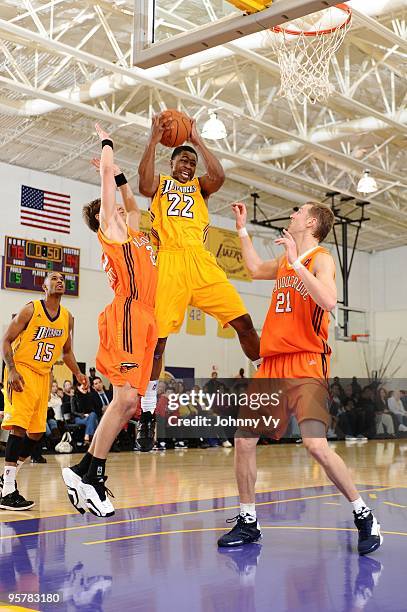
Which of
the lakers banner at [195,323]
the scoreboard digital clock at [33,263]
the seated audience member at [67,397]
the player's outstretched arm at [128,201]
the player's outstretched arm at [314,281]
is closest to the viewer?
the player's outstretched arm at [314,281]

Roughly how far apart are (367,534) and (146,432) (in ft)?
5.02

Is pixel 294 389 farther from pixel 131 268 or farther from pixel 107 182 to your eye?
pixel 107 182

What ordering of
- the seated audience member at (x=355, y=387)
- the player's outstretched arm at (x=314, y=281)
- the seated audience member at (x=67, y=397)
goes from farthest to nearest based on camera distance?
the seated audience member at (x=355, y=387), the seated audience member at (x=67, y=397), the player's outstretched arm at (x=314, y=281)

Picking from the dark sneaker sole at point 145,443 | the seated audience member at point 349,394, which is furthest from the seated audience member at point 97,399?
the dark sneaker sole at point 145,443

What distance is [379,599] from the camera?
316cm

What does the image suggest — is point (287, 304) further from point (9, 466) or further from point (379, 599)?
point (9, 466)

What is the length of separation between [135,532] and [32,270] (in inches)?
459

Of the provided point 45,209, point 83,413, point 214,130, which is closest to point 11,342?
point 214,130

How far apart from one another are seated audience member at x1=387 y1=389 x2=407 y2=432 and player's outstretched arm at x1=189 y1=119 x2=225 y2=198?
13.6 metres

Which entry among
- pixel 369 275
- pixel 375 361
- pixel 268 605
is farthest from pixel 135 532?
pixel 369 275

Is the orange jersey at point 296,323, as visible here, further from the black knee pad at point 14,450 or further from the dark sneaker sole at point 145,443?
the black knee pad at point 14,450

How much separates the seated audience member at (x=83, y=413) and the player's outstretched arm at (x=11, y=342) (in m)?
7.30

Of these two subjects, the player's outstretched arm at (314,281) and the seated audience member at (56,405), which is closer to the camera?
the player's outstretched arm at (314,281)

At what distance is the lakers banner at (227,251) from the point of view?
18984 millimetres
